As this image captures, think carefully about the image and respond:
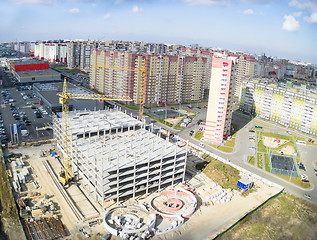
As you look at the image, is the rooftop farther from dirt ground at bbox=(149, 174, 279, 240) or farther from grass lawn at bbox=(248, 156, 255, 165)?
dirt ground at bbox=(149, 174, 279, 240)

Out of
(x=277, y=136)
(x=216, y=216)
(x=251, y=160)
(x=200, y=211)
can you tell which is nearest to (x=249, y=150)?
(x=251, y=160)

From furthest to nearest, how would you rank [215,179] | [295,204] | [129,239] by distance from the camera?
[215,179] → [295,204] → [129,239]

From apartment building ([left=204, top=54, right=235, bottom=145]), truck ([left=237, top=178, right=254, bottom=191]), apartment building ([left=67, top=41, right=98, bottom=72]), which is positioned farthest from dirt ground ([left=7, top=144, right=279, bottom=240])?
apartment building ([left=67, top=41, right=98, bottom=72])

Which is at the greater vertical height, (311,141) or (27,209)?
(311,141)

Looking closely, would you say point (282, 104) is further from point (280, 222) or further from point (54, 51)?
point (54, 51)

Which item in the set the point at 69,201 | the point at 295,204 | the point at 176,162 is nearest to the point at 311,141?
the point at 295,204

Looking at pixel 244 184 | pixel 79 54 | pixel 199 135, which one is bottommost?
pixel 244 184

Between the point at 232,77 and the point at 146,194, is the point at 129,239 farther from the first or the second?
the point at 232,77
